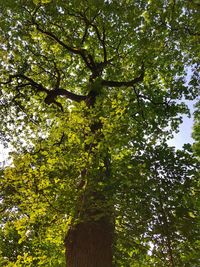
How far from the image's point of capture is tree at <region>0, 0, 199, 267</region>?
8148 mm

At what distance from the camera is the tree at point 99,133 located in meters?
8.15

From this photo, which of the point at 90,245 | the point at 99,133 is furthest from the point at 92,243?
the point at 99,133

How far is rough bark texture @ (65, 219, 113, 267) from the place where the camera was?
32.2ft

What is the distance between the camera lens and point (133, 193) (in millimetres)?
7980

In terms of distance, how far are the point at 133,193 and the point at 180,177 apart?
123 centimetres

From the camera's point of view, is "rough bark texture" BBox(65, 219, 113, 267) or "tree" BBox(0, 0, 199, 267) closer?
"tree" BBox(0, 0, 199, 267)

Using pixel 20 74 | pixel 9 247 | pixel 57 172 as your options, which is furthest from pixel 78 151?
pixel 9 247

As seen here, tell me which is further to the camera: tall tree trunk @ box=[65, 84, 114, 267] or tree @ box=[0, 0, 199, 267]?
tall tree trunk @ box=[65, 84, 114, 267]

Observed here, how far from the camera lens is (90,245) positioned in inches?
393

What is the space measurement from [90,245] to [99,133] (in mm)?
3414

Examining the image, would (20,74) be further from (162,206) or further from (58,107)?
(162,206)

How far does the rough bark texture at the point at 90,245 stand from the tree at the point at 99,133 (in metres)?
0.03

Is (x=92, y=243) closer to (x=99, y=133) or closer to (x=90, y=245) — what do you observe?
(x=90, y=245)

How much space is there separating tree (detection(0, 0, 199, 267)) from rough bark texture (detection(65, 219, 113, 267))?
3cm
